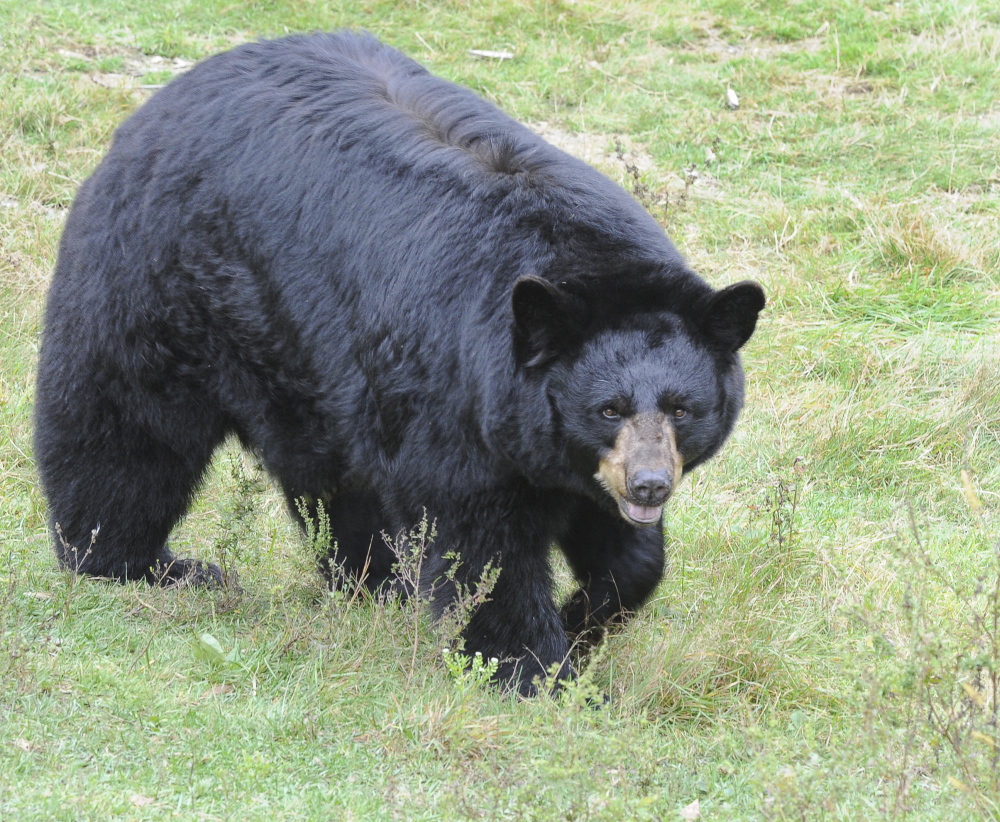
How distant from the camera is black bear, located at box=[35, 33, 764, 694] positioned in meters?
4.43

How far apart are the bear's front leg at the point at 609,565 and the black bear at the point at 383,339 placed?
0.04 feet

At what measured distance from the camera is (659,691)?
4.66 meters

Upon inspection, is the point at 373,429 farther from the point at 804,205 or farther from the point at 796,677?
the point at 804,205

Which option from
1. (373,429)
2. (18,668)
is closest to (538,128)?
(373,429)

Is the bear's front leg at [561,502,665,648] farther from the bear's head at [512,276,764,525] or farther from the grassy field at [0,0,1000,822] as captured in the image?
the bear's head at [512,276,764,525]

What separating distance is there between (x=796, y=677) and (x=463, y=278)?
6.19ft

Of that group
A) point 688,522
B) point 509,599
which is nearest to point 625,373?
point 509,599

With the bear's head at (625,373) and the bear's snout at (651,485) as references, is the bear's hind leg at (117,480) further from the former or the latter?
the bear's snout at (651,485)

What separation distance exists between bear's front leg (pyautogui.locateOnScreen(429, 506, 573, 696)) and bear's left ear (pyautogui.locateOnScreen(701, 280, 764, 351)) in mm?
954

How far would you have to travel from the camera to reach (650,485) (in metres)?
4.20

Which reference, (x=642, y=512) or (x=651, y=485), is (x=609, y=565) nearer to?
(x=642, y=512)

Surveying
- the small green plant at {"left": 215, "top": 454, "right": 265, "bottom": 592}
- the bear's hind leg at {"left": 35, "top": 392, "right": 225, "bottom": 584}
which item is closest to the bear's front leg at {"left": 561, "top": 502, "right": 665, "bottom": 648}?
the small green plant at {"left": 215, "top": 454, "right": 265, "bottom": 592}

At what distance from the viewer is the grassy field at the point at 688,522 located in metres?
3.71

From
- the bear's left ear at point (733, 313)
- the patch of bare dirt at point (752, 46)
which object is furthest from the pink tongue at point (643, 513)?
the patch of bare dirt at point (752, 46)
